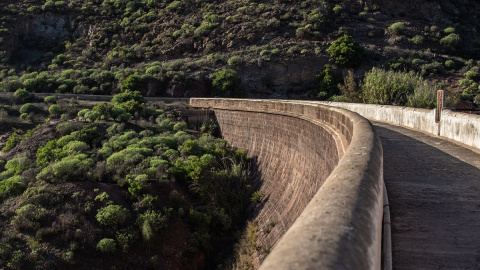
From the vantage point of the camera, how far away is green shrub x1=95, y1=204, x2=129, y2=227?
11.6 meters

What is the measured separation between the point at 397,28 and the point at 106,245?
35.1m

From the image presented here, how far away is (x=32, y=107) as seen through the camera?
22.4 meters

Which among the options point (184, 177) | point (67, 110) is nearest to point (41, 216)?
point (184, 177)

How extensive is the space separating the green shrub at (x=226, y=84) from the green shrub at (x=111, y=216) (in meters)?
20.9

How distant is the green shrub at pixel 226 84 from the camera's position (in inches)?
1264

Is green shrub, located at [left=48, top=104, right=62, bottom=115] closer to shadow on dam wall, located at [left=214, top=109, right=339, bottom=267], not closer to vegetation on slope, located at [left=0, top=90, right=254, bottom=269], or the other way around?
vegetation on slope, located at [left=0, top=90, right=254, bottom=269]

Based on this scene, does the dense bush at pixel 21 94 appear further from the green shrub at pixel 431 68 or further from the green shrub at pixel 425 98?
the green shrub at pixel 431 68

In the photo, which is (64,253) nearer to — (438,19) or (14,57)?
(14,57)

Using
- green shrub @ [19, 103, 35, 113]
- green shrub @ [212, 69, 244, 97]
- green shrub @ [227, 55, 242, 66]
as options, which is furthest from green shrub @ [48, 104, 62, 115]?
green shrub @ [227, 55, 242, 66]

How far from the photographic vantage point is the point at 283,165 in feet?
43.1

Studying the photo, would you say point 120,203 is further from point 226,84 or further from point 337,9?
point 337,9

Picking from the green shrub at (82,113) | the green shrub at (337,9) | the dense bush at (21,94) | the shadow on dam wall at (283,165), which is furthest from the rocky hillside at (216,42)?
the shadow on dam wall at (283,165)

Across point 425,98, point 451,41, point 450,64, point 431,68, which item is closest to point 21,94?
point 425,98

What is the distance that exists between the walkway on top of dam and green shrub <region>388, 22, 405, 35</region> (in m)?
33.8
